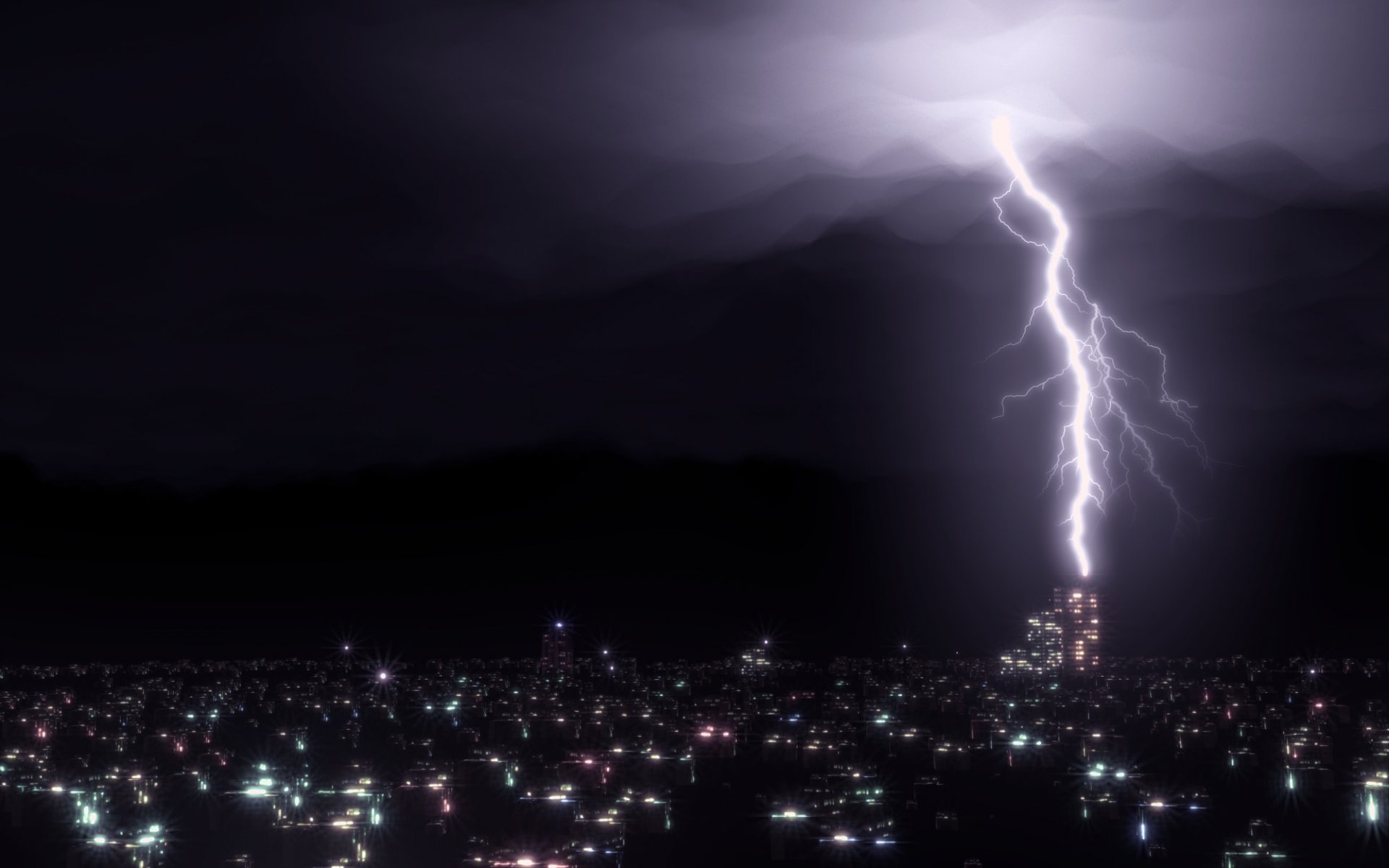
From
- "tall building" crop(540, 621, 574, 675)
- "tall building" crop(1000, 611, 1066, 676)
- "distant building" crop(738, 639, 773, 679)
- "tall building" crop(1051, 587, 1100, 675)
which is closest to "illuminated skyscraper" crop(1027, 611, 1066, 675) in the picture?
"tall building" crop(1000, 611, 1066, 676)

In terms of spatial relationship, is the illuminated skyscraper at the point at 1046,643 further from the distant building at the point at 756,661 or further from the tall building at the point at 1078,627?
the distant building at the point at 756,661

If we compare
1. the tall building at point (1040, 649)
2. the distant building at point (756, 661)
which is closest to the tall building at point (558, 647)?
the distant building at point (756, 661)

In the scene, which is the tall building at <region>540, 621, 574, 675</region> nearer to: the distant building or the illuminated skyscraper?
the distant building

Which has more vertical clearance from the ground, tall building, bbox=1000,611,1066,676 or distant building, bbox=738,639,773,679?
tall building, bbox=1000,611,1066,676

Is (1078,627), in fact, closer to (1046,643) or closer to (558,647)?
(1046,643)

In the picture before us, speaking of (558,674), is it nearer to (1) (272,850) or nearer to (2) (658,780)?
(2) (658,780)

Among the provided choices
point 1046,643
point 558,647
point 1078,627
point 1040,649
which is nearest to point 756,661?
point 558,647

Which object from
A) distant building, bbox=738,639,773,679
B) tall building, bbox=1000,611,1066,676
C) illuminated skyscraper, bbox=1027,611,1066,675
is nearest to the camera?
tall building, bbox=1000,611,1066,676
